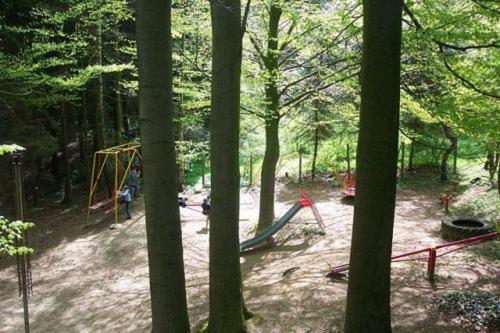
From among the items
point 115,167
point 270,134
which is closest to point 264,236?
point 270,134

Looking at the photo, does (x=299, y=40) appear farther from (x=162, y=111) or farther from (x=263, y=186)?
(x=162, y=111)

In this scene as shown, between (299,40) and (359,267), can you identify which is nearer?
(359,267)

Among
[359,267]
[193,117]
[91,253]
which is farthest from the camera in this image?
[193,117]

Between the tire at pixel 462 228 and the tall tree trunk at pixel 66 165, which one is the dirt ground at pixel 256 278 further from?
the tall tree trunk at pixel 66 165

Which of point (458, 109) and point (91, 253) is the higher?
point (458, 109)

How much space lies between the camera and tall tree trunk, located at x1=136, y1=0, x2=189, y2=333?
398cm

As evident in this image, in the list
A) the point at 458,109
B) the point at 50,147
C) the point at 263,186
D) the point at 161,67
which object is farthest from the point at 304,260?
the point at 50,147

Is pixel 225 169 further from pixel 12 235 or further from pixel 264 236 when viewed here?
pixel 264 236

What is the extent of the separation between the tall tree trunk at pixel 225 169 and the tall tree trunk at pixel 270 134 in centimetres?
554

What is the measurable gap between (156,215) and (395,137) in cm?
235

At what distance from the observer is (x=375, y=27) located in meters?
3.39

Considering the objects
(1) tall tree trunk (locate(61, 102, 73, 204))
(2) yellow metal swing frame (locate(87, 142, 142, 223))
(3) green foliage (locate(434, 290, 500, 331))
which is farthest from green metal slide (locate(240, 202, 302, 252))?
(1) tall tree trunk (locate(61, 102, 73, 204))

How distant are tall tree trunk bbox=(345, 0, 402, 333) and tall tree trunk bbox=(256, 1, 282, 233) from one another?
22.7 ft

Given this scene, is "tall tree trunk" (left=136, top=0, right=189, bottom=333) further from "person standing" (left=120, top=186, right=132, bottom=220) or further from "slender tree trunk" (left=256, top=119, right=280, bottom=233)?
"person standing" (left=120, top=186, right=132, bottom=220)
